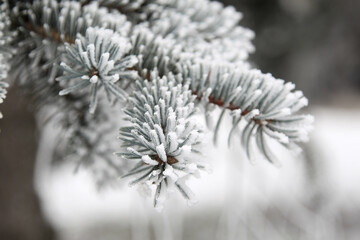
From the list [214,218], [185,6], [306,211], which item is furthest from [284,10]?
[214,218]

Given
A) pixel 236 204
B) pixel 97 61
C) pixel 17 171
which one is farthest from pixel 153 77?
pixel 236 204

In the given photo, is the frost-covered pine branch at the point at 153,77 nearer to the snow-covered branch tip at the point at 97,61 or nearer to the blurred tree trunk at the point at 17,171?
the snow-covered branch tip at the point at 97,61

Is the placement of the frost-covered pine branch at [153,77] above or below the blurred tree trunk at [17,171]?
above

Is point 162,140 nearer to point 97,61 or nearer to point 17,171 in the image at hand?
point 97,61

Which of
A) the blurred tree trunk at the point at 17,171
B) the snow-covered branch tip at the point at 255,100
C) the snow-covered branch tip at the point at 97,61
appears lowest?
the blurred tree trunk at the point at 17,171

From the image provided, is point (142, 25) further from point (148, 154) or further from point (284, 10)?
point (284, 10)

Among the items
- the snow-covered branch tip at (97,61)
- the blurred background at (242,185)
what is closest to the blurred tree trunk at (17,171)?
the blurred background at (242,185)

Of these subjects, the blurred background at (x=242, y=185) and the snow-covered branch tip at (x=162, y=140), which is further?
the blurred background at (x=242, y=185)

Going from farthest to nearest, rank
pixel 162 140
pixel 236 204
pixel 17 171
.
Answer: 1. pixel 236 204
2. pixel 17 171
3. pixel 162 140
